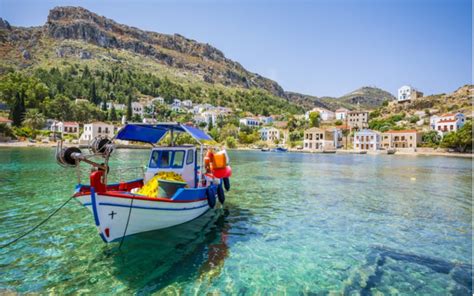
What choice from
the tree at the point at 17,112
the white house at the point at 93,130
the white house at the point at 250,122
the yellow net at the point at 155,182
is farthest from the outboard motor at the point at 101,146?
the white house at the point at 250,122

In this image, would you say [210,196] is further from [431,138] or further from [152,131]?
[431,138]

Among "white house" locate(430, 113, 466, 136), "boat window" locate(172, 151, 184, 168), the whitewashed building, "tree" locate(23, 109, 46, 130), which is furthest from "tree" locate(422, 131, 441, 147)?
"tree" locate(23, 109, 46, 130)

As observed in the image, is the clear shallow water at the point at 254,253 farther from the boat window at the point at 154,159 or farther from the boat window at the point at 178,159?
the boat window at the point at 154,159

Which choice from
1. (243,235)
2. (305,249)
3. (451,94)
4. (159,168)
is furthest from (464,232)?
(451,94)

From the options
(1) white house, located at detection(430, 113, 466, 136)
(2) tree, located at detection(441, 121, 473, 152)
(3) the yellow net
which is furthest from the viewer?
(1) white house, located at detection(430, 113, 466, 136)

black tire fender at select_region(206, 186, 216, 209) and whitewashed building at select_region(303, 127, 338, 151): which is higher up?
whitewashed building at select_region(303, 127, 338, 151)

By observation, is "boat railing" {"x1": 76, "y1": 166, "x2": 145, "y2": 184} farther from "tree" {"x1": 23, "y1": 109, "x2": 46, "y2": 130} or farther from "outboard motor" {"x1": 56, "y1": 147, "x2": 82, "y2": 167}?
"tree" {"x1": 23, "y1": 109, "x2": 46, "y2": 130}

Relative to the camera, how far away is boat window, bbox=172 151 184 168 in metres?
11.7

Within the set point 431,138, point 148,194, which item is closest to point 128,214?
point 148,194

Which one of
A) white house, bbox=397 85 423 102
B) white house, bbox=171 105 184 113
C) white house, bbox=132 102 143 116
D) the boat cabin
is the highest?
white house, bbox=397 85 423 102

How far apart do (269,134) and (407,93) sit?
89.1 meters

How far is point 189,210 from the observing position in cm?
1048

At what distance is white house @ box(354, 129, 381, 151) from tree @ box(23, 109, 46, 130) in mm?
104073

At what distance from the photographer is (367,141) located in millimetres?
103250
